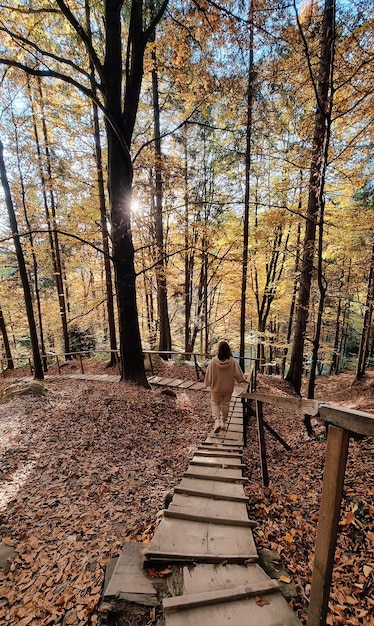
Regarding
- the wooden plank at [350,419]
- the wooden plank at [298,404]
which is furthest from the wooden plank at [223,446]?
the wooden plank at [350,419]

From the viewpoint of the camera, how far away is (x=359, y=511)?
2.84 metres

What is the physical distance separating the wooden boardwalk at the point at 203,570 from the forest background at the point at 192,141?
4148 mm

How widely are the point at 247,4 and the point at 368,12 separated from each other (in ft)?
7.21

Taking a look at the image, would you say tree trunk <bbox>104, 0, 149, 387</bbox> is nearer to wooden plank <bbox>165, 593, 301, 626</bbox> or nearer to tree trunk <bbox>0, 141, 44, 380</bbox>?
tree trunk <bbox>0, 141, 44, 380</bbox>

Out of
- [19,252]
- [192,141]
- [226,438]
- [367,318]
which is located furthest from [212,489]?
[192,141]

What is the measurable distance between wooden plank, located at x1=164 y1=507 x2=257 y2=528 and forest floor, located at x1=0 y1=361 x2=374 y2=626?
320 mm

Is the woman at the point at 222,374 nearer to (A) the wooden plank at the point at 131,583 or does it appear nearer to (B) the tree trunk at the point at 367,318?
(A) the wooden plank at the point at 131,583

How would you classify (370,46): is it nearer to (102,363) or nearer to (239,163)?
(239,163)

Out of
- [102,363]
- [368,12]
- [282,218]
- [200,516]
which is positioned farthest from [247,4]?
[102,363]

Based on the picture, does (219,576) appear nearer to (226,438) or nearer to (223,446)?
(223,446)

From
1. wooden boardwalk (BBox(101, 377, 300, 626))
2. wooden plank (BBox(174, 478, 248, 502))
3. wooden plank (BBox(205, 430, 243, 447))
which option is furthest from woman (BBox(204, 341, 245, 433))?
wooden boardwalk (BBox(101, 377, 300, 626))

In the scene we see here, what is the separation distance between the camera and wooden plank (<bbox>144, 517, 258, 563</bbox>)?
212 cm

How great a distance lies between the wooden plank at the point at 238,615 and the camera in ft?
5.39

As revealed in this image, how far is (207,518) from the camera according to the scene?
2543mm
